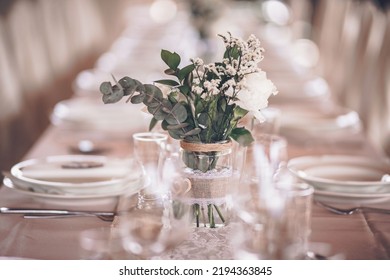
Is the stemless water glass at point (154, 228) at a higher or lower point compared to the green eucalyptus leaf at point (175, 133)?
lower

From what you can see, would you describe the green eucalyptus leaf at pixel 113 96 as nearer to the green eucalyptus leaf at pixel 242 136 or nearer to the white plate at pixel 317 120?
the green eucalyptus leaf at pixel 242 136

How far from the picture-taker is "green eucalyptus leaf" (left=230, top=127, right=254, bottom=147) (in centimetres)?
111

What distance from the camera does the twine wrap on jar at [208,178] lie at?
109cm

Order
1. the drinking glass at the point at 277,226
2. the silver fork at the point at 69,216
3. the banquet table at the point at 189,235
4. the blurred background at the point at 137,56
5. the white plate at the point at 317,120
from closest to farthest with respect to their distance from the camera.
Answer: the drinking glass at the point at 277,226
the banquet table at the point at 189,235
the silver fork at the point at 69,216
the white plate at the point at 317,120
the blurred background at the point at 137,56

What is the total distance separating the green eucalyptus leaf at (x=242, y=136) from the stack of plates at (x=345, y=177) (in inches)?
11.3

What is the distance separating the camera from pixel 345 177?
4.87 feet

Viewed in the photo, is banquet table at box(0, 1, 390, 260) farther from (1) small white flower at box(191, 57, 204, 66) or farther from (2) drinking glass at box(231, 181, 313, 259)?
(1) small white flower at box(191, 57, 204, 66)

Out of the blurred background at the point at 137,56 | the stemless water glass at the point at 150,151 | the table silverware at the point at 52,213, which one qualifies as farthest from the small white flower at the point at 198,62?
the blurred background at the point at 137,56

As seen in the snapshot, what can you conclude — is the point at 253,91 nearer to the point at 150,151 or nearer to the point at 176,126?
the point at 176,126

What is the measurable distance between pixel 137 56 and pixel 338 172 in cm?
228

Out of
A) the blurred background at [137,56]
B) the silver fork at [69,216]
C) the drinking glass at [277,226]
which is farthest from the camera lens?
the blurred background at [137,56]

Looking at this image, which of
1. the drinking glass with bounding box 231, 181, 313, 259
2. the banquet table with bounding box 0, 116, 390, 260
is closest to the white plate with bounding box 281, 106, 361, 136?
the banquet table with bounding box 0, 116, 390, 260

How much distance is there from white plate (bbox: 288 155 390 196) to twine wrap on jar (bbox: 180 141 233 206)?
31 cm
